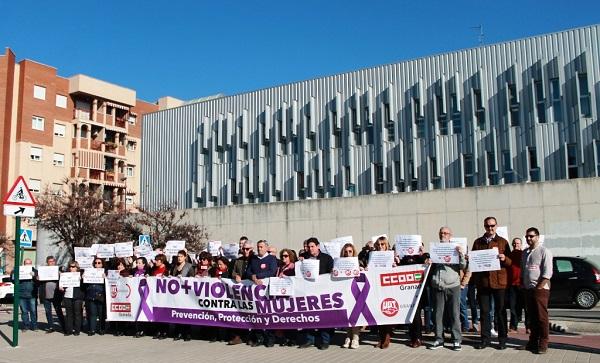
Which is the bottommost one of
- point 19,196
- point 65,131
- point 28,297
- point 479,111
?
point 28,297

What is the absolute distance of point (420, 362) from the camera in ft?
31.1

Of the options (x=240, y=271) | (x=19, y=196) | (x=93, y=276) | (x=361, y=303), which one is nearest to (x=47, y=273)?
(x=93, y=276)

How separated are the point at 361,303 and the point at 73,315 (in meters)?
7.34

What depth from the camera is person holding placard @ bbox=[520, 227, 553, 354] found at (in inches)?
385

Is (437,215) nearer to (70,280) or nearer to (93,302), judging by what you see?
(93,302)

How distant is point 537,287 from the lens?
989 cm

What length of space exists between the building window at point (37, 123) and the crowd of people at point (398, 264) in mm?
48207

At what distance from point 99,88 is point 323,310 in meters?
59.6

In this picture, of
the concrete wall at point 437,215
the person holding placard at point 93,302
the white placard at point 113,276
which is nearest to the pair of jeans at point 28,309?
the person holding placard at point 93,302

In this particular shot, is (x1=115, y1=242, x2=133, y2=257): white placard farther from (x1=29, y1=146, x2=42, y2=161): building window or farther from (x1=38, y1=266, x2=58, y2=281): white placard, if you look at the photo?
(x1=29, y1=146, x2=42, y2=161): building window

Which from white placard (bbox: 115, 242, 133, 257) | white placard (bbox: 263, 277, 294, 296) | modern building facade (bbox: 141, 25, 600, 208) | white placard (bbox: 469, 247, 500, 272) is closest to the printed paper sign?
white placard (bbox: 115, 242, 133, 257)

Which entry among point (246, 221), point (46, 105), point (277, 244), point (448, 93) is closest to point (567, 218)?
point (448, 93)

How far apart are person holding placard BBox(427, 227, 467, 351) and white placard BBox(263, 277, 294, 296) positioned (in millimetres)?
2611

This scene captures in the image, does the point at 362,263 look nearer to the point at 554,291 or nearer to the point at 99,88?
the point at 554,291
